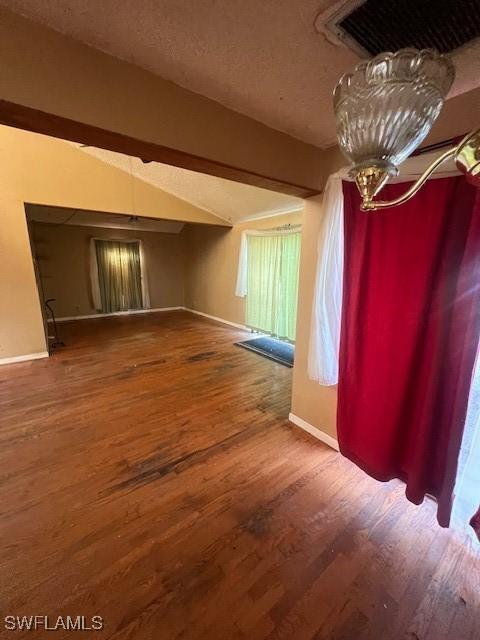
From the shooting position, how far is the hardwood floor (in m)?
1.00

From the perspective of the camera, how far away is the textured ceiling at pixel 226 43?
744mm

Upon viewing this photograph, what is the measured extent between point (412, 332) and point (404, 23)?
3.80 ft

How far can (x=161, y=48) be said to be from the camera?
0.89 m

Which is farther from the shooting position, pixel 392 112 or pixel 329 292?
pixel 329 292

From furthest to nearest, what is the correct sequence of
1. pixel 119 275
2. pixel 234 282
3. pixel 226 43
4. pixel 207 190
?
pixel 119 275, pixel 234 282, pixel 207 190, pixel 226 43

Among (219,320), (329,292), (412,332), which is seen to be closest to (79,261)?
(219,320)

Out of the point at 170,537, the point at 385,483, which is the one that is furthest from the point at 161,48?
the point at 385,483

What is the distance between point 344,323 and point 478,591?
129 centimetres

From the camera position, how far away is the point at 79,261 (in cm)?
607

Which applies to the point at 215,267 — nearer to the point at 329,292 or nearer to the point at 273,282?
the point at 273,282

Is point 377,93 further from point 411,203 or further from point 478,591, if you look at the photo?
point 478,591

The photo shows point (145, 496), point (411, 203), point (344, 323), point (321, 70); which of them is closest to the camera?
point (321, 70)

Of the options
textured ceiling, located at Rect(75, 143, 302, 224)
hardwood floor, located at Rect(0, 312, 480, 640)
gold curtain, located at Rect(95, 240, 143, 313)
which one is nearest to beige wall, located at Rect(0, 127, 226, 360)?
textured ceiling, located at Rect(75, 143, 302, 224)

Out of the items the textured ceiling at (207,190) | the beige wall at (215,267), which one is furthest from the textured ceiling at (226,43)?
the beige wall at (215,267)
